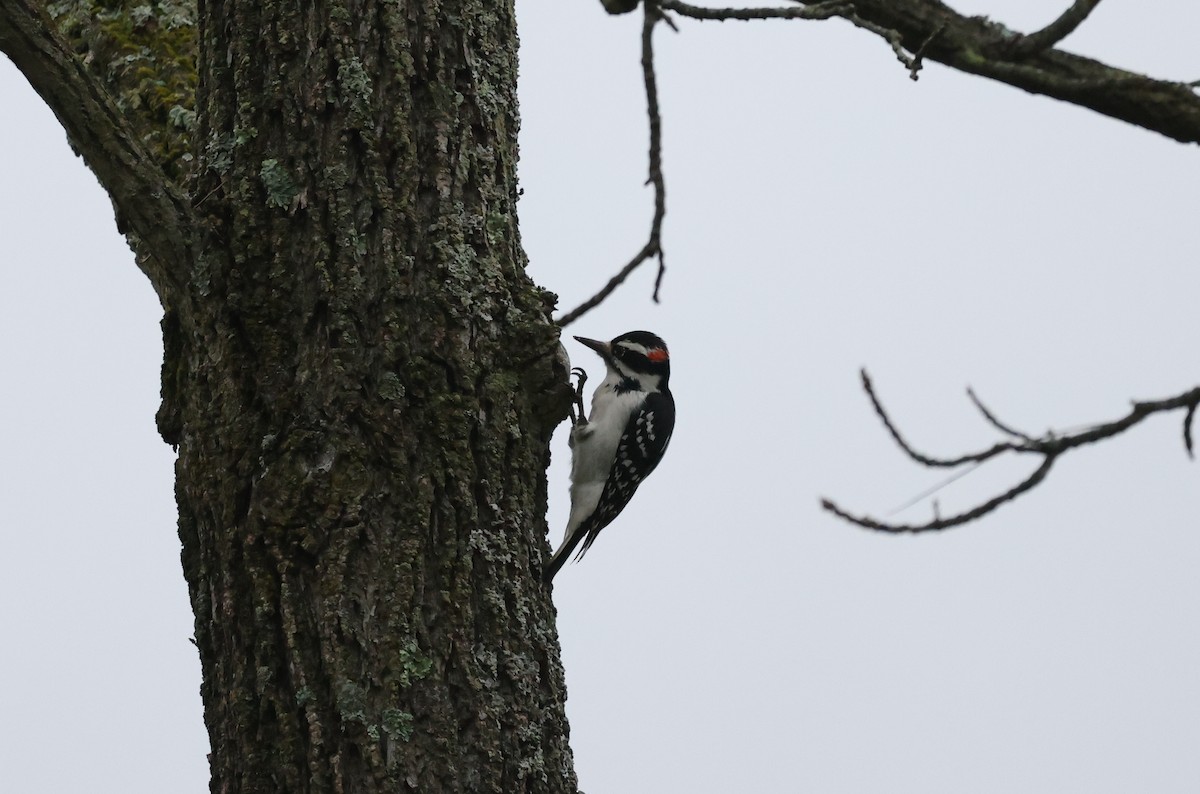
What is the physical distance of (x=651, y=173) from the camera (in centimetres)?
344

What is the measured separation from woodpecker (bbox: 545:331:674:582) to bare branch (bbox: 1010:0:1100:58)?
2224 millimetres

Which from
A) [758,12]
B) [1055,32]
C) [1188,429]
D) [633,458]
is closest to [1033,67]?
[1055,32]

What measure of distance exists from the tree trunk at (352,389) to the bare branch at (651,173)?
0.45m

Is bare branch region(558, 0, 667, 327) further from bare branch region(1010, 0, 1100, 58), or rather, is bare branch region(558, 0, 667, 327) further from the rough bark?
bare branch region(1010, 0, 1100, 58)

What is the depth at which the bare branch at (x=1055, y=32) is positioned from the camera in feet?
10.7

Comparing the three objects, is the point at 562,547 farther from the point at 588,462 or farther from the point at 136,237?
the point at 136,237

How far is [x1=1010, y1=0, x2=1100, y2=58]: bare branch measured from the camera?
325 cm

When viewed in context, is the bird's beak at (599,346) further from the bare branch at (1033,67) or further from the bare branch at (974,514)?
the bare branch at (974,514)

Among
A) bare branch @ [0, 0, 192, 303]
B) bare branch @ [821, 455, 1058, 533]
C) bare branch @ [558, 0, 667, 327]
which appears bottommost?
bare branch @ [821, 455, 1058, 533]

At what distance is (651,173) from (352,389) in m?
1.19

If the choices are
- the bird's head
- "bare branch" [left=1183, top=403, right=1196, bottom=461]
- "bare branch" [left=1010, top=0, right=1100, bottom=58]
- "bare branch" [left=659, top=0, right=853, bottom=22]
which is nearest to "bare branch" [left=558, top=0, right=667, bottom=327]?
"bare branch" [left=659, top=0, right=853, bottom=22]

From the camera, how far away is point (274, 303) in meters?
2.60

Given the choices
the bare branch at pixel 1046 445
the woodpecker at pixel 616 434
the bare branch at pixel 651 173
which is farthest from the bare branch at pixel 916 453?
the woodpecker at pixel 616 434

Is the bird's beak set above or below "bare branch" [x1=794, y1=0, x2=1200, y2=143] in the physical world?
above
